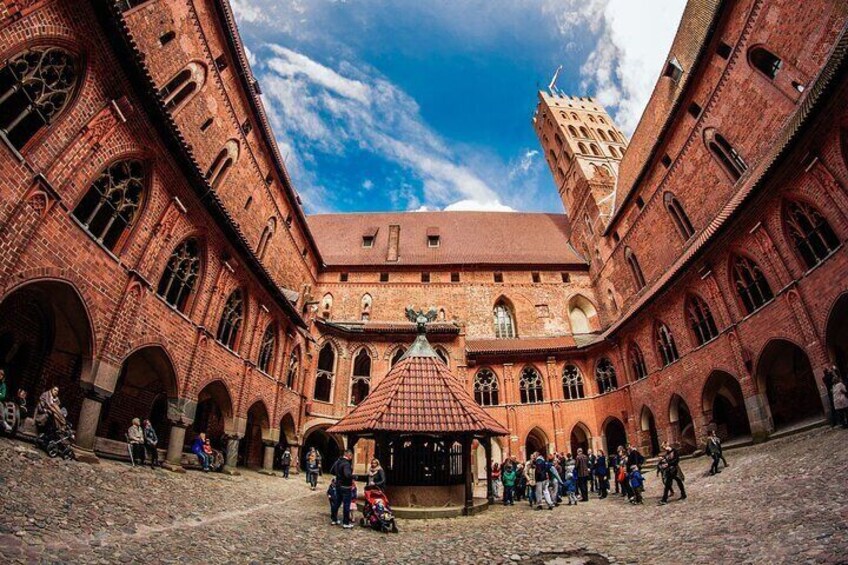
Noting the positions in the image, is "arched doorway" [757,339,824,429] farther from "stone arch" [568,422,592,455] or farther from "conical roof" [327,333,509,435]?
"conical roof" [327,333,509,435]

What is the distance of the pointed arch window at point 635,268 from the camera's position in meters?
23.0

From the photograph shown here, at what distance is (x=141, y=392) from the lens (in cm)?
1401

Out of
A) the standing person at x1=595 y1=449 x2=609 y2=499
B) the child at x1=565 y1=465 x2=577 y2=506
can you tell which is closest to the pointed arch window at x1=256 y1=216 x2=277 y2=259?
the child at x1=565 y1=465 x2=577 y2=506

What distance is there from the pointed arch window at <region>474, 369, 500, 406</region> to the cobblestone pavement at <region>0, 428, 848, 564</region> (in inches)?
543

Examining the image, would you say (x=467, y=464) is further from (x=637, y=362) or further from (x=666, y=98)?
(x=666, y=98)

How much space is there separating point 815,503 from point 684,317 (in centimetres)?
1269

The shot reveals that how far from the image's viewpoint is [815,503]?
588 centimetres

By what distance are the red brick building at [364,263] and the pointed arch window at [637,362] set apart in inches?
6.3

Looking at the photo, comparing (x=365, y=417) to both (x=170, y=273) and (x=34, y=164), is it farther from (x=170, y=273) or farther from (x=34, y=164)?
(x=34, y=164)

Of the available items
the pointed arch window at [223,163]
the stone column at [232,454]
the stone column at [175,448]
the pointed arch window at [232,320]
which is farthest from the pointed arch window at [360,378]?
the stone column at [175,448]

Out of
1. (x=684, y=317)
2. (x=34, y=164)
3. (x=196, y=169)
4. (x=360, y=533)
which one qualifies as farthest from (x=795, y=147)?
(x=34, y=164)

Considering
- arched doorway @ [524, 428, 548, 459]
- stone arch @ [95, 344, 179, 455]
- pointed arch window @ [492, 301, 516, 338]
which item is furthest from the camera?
pointed arch window @ [492, 301, 516, 338]

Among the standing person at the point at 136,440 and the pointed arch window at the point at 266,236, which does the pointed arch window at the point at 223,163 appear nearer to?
the pointed arch window at the point at 266,236

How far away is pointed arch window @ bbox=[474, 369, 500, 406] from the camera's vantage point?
2391 cm
